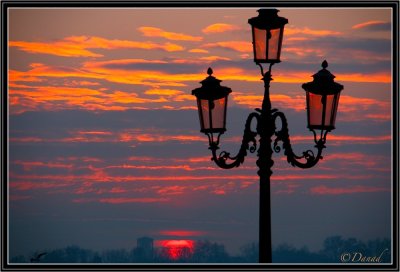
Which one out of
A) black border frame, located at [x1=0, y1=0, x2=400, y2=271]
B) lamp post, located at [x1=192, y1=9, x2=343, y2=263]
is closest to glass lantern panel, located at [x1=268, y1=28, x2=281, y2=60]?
lamp post, located at [x1=192, y1=9, x2=343, y2=263]

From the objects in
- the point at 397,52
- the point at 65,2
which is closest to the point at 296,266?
the point at 397,52

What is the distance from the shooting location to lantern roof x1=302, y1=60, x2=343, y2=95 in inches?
303


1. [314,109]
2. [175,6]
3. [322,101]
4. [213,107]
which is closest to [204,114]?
[213,107]

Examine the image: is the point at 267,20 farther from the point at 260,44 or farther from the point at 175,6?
the point at 175,6

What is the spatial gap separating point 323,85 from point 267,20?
105 centimetres

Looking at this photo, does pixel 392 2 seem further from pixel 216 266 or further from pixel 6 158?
pixel 6 158

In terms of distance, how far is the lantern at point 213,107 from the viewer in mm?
7828

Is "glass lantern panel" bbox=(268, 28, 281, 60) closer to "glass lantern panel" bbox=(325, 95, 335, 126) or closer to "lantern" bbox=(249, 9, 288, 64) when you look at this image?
"lantern" bbox=(249, 9, 288, 64)

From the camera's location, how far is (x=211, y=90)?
25.8 ft

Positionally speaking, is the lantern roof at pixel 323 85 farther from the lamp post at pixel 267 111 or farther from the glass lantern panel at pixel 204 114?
the glass lantern panel at pixel 204 114

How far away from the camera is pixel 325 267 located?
27.5ft

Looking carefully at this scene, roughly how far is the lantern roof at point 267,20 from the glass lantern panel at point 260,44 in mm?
64

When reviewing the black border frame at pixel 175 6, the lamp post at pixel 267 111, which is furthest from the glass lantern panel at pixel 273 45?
the black border frame at pixel 175 6

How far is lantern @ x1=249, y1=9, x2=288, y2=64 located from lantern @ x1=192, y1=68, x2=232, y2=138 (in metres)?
0.60
